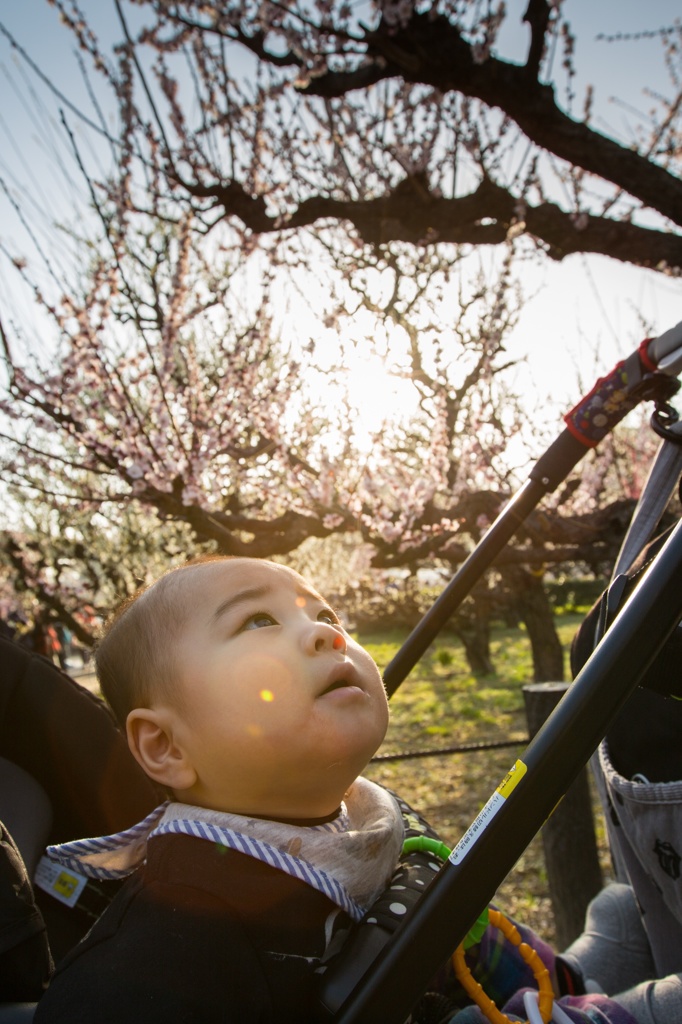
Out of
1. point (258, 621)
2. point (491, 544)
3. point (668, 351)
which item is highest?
point (668, 351)

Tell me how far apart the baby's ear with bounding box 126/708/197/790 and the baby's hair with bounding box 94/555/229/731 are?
0.03 meters

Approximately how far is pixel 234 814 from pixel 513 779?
1.71ft

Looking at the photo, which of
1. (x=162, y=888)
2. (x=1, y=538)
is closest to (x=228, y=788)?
(x=162, y=888)

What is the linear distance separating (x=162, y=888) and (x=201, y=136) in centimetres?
497

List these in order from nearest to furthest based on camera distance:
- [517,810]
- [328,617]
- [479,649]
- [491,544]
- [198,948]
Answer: [517,810]
[198,948]
[328,617]
[491,544]
[479,649]

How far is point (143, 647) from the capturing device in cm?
124

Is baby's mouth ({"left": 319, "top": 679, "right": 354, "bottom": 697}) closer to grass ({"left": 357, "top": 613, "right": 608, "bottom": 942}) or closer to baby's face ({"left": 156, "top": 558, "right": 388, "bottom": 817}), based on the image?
baby's face ({"left": 156, "top": 558, "right": 388, "bottom": 817})

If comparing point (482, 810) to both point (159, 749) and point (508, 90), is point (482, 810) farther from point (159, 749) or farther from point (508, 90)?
point (508, 90)

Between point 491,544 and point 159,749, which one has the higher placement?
point 491,544

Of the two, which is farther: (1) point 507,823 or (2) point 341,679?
(2) point 341,679

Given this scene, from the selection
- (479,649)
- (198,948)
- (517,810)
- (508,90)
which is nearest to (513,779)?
(517,810)

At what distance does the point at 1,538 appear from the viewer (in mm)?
9031

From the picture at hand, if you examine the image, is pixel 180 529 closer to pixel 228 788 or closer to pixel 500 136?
pixel 500 136

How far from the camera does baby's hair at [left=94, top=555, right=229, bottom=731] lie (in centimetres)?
120
